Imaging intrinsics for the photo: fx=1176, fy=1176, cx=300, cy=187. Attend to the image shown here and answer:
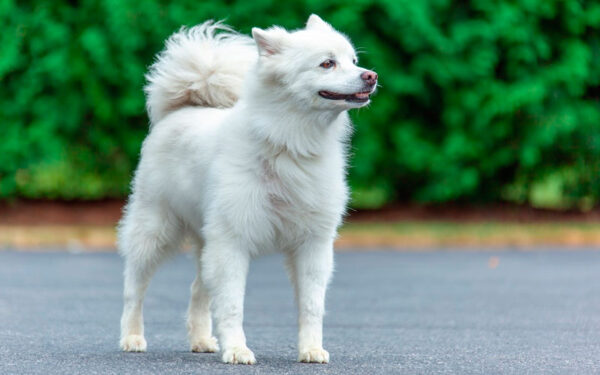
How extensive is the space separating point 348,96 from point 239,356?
1.64 meters

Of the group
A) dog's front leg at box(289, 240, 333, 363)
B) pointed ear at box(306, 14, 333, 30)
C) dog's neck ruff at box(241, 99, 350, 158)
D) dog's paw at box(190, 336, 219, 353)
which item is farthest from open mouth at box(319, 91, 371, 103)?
dog's paw at box(190, 336, 219, 353)

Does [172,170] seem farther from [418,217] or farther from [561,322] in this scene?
[418,217]

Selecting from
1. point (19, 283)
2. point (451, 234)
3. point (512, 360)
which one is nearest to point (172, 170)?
point (512, 360)

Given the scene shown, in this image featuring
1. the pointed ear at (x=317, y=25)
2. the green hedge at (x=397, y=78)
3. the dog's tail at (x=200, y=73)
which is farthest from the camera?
the green hedge at (x=397, y=78)

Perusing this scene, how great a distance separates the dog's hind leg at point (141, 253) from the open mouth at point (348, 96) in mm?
1588

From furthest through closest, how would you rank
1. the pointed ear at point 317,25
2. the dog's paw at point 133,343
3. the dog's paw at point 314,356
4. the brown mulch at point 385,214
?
the brown mulch at point 385,214 → the dog's paw at point 133,343 → the pointed ear at point 317,25 → the dog's paw at point 314,356

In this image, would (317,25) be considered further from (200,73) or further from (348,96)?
(200,73)

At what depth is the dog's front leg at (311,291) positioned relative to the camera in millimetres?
7043

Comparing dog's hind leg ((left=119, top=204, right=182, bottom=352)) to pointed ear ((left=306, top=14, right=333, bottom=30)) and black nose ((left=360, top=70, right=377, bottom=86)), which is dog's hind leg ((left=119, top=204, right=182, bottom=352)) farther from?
black nose ((left=360, top=70, right=377, bottom=86))

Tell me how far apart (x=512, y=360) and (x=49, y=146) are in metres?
12.0

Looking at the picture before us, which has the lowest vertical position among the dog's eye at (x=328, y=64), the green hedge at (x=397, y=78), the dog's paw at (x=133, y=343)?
the dog's paw at (x=133, y=343)

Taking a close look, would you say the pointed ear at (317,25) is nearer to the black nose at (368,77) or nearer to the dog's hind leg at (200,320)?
the black nose at (368,77)

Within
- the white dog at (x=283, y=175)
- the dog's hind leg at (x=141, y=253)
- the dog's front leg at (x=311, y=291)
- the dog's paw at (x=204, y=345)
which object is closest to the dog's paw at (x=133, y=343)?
the dog's hind leg at (x=141, y=253)

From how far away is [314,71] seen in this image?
6.94 metres
